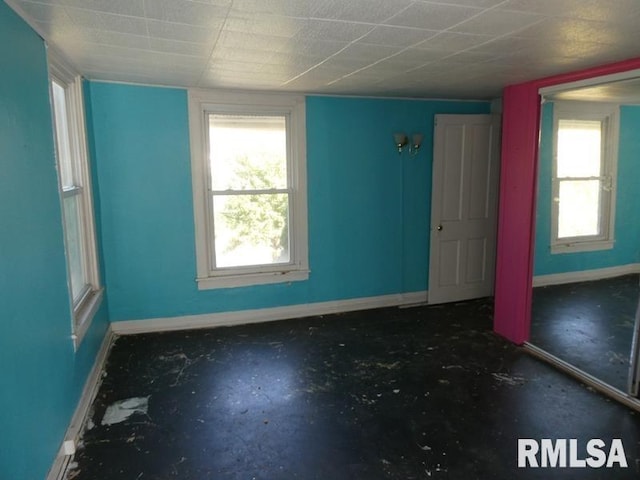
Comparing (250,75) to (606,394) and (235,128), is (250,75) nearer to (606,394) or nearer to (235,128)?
(235,128)

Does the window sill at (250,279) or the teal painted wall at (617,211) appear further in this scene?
the window sill at (250,279)

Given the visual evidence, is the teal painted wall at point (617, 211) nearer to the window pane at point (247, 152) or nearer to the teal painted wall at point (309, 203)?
the teal painted wall at point (309, 203)

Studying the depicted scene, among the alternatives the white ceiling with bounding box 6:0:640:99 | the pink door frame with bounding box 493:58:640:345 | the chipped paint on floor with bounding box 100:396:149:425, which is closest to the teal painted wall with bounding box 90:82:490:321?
the white ceiling with bounding box 6:0:640:99

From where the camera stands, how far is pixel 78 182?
3244 mm

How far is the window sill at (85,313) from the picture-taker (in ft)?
8.51

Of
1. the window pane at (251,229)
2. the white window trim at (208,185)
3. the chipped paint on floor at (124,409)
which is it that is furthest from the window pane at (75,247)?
the window pane at (251,229)

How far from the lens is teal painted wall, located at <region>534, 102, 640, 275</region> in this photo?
10.5 ft

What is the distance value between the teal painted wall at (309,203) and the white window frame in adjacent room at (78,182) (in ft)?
1.30

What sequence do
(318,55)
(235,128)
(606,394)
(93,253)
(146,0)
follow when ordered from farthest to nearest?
(235,128)
(93,253)
(606,394)
(318,55)
(146,0)

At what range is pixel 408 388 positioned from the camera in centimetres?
300

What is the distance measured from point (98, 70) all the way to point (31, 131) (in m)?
1.38

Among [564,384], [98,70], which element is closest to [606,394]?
[564,384]

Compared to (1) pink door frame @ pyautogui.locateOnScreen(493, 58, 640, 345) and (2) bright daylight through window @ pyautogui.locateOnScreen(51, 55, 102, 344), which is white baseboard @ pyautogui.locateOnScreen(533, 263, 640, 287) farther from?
(2) bright daylight through window @ pyautogui.locateOnScreen(51, 55, 102, 344)

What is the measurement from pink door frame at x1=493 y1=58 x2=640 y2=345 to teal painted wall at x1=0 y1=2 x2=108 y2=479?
3.36 metres
